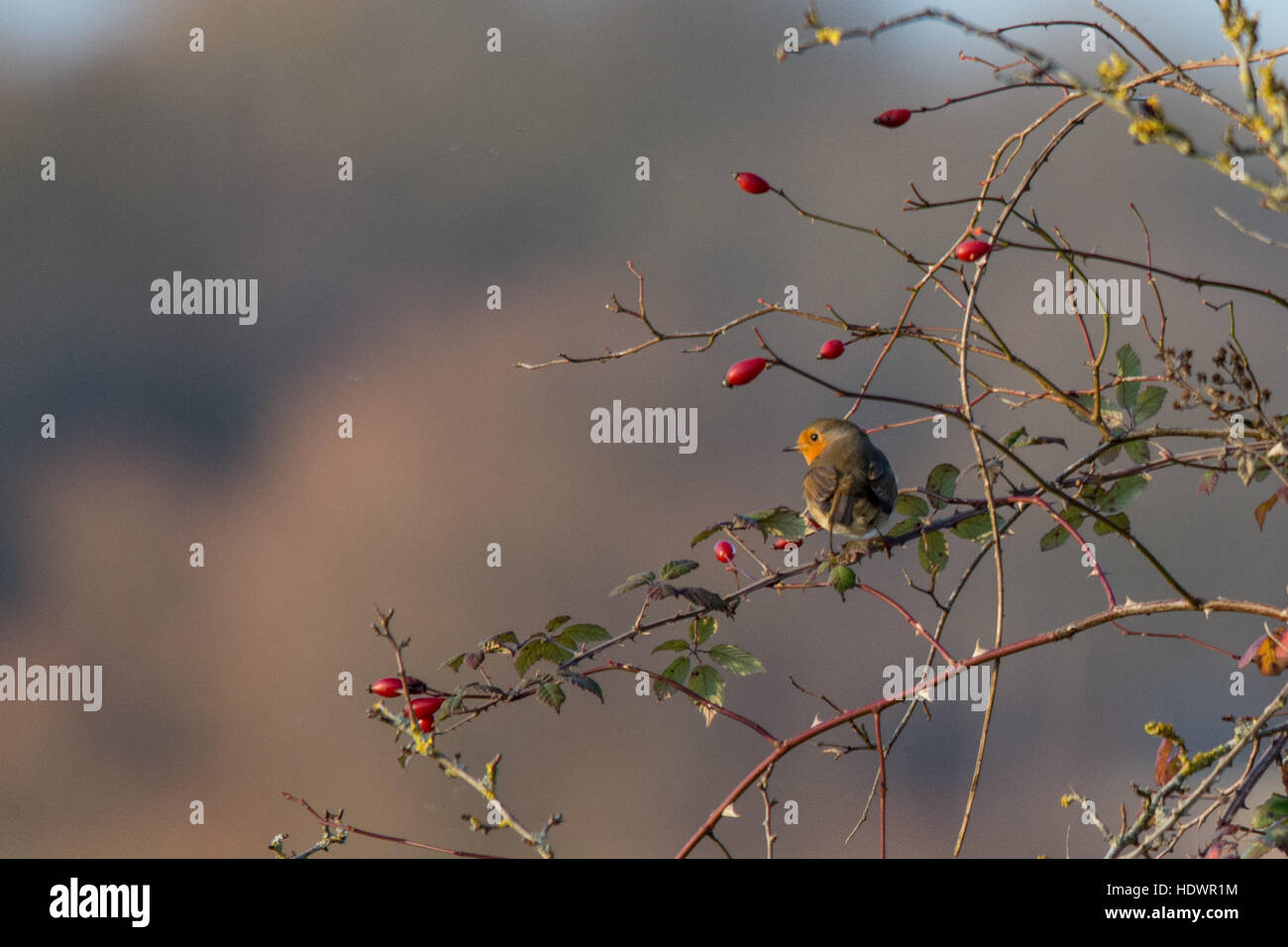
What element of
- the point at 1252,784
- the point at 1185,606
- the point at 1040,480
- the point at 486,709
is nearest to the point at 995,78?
the point at 1040,480

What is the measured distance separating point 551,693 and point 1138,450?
94 centimetres

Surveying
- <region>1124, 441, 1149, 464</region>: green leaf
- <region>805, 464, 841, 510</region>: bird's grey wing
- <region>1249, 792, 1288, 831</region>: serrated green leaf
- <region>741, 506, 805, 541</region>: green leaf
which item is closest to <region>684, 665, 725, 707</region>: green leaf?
<region>741, 506, 805, 541</region>: green leaf

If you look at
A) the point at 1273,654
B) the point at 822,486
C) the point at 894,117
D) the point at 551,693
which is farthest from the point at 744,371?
the point at 822,486

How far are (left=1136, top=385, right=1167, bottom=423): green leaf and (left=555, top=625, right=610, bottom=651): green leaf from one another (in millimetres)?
878

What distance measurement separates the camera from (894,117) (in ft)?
4.64

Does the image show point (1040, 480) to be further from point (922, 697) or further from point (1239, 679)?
point (1239, 679)

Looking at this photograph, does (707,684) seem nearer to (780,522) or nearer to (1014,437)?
(780,522)

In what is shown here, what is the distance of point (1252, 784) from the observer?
111cm

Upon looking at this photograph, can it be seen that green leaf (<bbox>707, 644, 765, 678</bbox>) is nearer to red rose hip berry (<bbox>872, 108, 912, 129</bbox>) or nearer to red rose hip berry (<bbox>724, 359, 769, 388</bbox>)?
red rose hip berry (<bbox>724, 359, 769, 388</bbox>)

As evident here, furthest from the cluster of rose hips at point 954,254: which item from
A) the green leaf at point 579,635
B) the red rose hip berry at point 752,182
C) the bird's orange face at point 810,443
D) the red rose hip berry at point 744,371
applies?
the bird's orange face at point 810,443

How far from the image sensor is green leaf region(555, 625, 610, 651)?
4.63 feet

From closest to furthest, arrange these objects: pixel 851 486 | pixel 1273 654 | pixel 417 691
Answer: pixel 1273 654
pixel 417 691
pixel 851 486

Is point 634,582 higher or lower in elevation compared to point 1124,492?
lower
